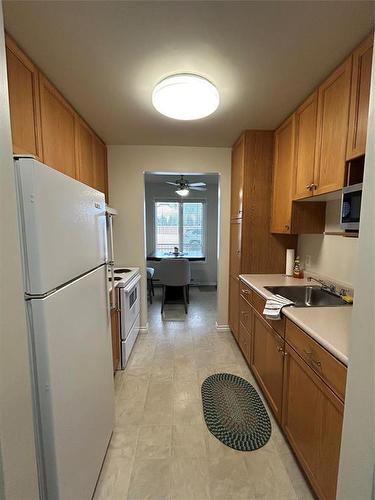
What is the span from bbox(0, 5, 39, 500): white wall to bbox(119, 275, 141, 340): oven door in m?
1.58

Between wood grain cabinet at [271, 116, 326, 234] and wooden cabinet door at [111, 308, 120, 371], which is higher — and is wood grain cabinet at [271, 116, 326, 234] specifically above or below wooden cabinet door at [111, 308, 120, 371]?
above

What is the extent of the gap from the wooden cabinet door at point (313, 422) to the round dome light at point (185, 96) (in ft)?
5.82

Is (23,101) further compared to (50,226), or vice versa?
(23,101)

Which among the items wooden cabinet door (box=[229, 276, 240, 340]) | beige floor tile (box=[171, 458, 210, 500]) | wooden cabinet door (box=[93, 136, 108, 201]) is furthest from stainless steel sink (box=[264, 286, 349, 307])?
wooden cabinet door (box=[93, 136, 108, 201])

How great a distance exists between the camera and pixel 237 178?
9.02 ft

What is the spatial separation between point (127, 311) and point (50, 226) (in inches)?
69.6

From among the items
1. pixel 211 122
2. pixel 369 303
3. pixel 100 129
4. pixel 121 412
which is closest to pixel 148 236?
pixel 100 129

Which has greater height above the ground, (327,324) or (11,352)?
(11,352)

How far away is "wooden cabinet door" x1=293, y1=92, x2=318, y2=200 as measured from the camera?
1.76 m

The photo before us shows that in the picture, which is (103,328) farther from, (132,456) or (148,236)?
(148,236)

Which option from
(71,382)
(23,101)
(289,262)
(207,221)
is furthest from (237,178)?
(207,221)

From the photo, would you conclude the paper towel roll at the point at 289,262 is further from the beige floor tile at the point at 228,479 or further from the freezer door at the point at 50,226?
the freezer door at the point at 50,226

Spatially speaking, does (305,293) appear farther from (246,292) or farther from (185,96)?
(185,96)

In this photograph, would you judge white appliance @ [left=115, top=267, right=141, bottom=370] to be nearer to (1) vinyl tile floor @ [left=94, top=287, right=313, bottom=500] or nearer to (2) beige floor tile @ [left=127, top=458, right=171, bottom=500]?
(1) vinyl tile floor @ [left=94, top=287, right=313, bottom=500]
